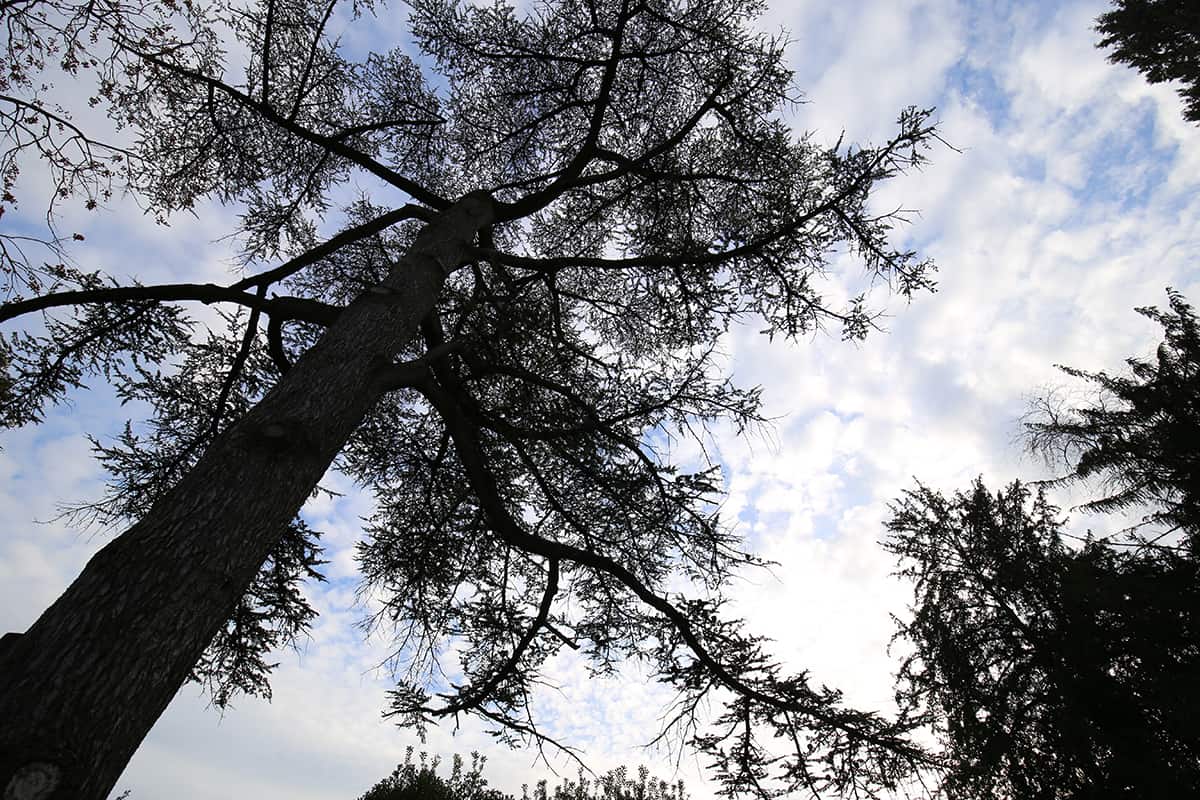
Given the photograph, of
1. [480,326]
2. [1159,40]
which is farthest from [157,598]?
[1159,40]

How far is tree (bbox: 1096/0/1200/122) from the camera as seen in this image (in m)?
11.8

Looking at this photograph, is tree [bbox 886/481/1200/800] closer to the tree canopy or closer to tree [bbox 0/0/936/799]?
Answer: the tree canopy

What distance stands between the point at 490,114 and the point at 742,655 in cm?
723

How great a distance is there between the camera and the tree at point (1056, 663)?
7.75 m

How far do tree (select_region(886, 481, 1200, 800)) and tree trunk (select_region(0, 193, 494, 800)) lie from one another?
8.59 metres

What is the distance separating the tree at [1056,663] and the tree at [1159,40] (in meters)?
10.4

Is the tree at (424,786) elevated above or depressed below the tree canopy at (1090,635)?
below

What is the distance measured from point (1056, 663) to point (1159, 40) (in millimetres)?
13676

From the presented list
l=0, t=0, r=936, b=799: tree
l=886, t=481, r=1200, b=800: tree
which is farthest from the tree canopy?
l=0, t=0, r=936, b=799: tree

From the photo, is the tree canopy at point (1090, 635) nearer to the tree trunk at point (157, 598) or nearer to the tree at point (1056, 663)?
the tree at point (1056, 663)

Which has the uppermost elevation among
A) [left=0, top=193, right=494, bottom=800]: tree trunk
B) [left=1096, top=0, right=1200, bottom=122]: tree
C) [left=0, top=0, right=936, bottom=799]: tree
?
[left=1096, top=0, right=1200, bottom=122]: tree

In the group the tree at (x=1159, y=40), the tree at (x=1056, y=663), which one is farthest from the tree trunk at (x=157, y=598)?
the tree at (x=1159, y=40)

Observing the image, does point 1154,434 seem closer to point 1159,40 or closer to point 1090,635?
point 1090,635

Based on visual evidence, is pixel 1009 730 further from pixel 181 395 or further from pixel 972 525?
pixel 181 395
